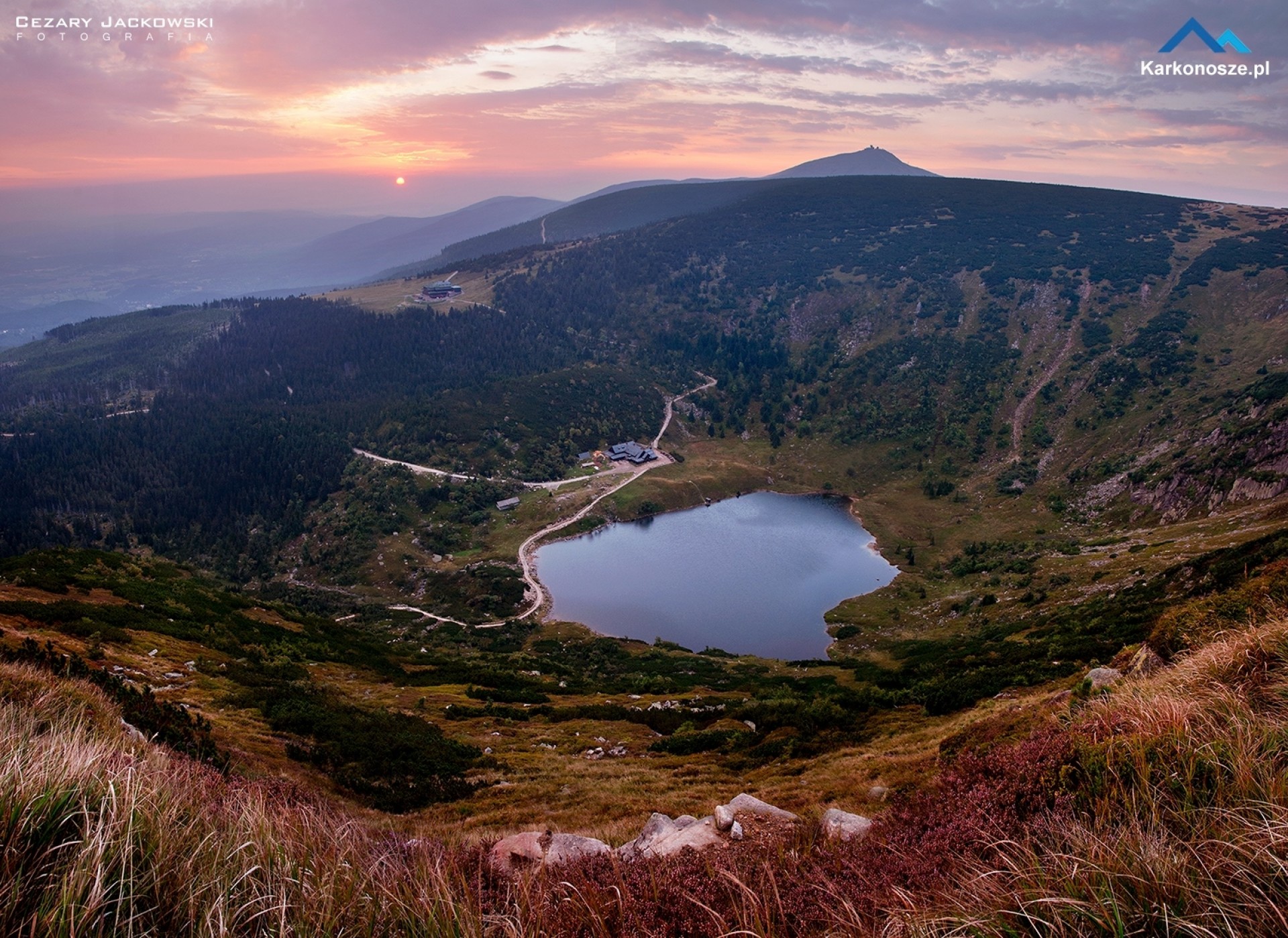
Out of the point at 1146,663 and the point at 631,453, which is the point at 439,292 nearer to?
the point at 631,453

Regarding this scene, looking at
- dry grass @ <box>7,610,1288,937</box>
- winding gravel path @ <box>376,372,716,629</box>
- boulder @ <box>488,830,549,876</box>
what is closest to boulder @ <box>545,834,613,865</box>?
boulder @ <box>488,830,549,876</box>

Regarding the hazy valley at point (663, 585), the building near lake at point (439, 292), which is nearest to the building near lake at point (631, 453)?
the hazy valley at point (663, 585)

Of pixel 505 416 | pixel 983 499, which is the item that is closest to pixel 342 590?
pixel 505 416

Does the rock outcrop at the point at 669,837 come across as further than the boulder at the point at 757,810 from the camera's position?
No

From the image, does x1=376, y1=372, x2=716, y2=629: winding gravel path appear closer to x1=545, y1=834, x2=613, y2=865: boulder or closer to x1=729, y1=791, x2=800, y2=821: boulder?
x1=729, y1=791, x2=800, y2=821: boulder

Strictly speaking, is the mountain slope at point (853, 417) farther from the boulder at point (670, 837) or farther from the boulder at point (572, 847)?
the boulder at point (572, 847)
